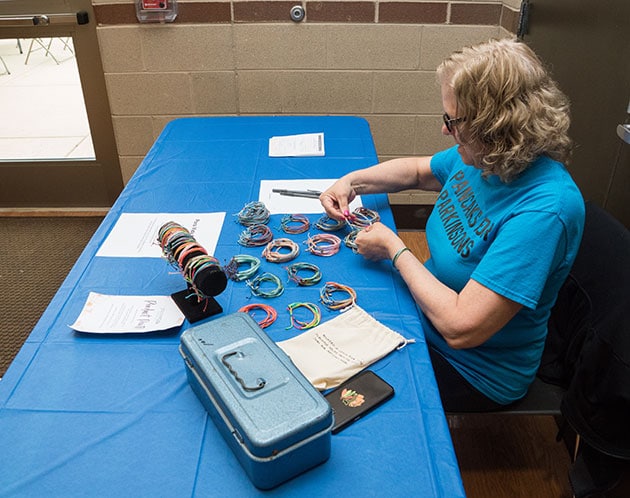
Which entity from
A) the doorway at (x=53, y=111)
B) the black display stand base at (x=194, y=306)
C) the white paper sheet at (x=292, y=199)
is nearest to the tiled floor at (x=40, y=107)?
the doorway at (x=53, y=111)

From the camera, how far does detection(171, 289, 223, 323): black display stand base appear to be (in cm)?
123

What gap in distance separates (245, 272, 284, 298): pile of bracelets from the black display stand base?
0.10 m

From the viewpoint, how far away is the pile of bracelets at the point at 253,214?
5.28 ft

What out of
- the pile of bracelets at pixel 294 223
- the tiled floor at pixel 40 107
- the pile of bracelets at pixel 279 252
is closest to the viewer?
the pile of bracelets at pixel 279 252

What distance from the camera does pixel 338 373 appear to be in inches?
42.1

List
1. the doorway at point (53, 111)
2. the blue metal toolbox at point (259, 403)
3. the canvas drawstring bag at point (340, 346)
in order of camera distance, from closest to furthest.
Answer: the blue metal toolbox at point (259, 403) → the canvas drawstring bag at point (340, 346) → the doorway at point (53, 111)

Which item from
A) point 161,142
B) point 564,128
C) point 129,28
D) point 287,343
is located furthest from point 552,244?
point 129,28

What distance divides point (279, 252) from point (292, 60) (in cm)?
167

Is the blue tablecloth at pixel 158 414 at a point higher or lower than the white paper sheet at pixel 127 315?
lower

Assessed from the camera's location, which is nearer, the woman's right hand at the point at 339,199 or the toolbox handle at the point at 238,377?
the toolbox handle at the point at 238,377

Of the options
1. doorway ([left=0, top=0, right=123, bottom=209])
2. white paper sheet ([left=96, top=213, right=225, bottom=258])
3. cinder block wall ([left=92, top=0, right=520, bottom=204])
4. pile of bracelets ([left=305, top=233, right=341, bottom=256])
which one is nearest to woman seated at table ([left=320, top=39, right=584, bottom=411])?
pile of bracelets ([left=305, top=233, right=341, bottom=256])

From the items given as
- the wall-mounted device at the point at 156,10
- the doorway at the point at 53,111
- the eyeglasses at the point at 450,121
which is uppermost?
the wall-mounted device at the point at 156,10

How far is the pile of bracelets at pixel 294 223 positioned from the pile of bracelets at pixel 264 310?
36cm

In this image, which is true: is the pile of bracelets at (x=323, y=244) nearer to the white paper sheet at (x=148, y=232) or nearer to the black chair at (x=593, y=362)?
the white paper sheet at (x=148, y=232)
